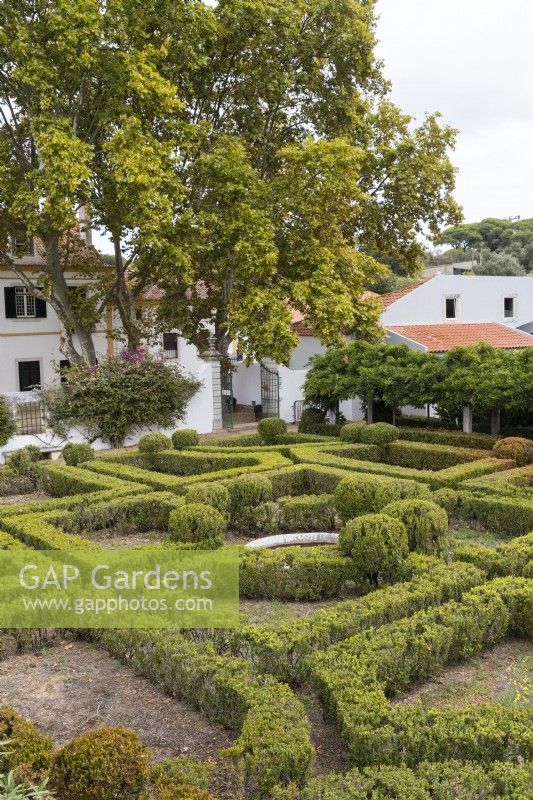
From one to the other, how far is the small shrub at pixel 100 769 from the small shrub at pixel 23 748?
9.9 inches

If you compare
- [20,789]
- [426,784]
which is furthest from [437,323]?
[20,789]

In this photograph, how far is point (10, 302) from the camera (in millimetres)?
31609

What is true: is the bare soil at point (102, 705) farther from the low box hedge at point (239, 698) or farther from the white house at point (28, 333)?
the white house at point (28, 333)

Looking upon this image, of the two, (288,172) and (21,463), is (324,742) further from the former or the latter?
(288,172)

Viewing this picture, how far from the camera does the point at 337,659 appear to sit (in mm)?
6973

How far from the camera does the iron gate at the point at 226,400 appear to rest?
2644cm


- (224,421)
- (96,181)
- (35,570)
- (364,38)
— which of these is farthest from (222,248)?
(35,570)

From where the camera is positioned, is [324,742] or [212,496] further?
[212,496]

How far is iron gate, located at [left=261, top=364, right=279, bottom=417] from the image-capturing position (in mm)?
28859

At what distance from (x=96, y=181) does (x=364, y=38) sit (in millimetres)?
10193

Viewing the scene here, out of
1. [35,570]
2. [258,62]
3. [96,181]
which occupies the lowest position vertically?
[35,570]

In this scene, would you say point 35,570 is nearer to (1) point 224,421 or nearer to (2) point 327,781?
(2) point 327,781

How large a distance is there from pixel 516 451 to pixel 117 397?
11.9 meters

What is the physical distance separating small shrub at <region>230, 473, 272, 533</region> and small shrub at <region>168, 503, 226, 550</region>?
2.11 metres
